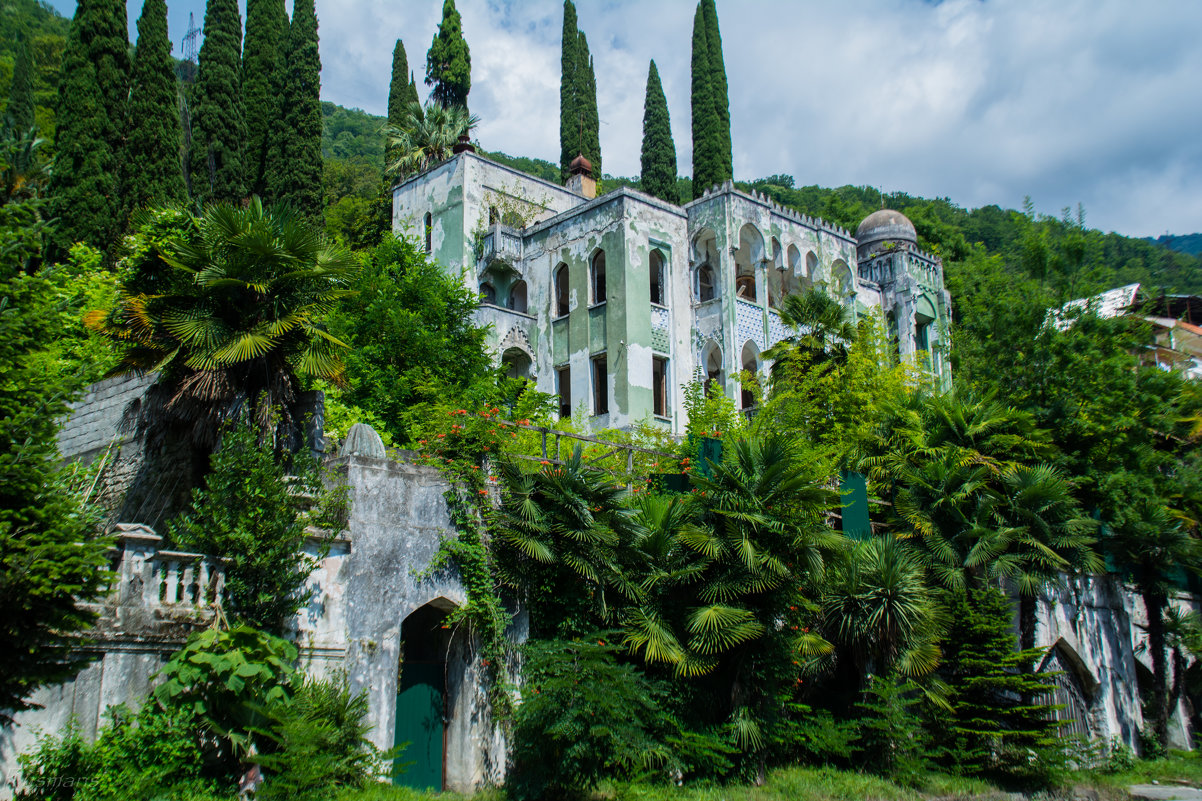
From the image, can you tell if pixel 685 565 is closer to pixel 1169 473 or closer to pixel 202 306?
pixel 202 306

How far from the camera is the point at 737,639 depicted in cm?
1365

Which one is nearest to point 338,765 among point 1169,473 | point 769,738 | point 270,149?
point 769,738

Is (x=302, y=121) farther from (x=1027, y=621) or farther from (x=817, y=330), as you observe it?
(x=1027, y=621)

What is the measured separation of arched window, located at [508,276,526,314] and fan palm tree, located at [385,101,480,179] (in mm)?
5863

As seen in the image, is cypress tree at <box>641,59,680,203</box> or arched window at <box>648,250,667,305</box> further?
cypress tree at <box>641,59,680,203</box>

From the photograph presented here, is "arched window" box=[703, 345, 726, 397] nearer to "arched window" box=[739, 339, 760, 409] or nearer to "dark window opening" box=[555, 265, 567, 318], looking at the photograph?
"arched window" box=[739, 339, 760, 409]

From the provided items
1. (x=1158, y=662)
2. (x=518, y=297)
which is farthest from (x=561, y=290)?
(x=1158, y=662)

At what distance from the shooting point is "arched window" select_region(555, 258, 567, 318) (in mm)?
30344

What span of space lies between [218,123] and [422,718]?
1133 inches

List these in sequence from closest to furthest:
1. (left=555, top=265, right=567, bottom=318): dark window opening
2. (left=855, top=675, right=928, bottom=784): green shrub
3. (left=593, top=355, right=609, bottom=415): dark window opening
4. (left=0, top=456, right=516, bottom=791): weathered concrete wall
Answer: (left=0, top=456, right=516, bottom=791): weathered concrete wall < (left=855, top=675, right=928, bottom=784): green shrub < (left=593, top=355, right=609, bottom=415): dark window opening < (left=555, top=265, right=567, bottom=318): dark window opening

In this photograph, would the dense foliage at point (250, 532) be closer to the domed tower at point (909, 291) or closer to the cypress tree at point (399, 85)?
the domed tower at point (909, 291)

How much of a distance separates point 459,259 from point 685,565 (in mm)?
18718

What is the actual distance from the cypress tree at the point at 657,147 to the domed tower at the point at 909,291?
34.9 ft

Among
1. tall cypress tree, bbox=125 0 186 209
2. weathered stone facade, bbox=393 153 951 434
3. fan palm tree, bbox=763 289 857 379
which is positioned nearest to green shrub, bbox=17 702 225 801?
weathered stone facade, bbox=393 153 951 434
